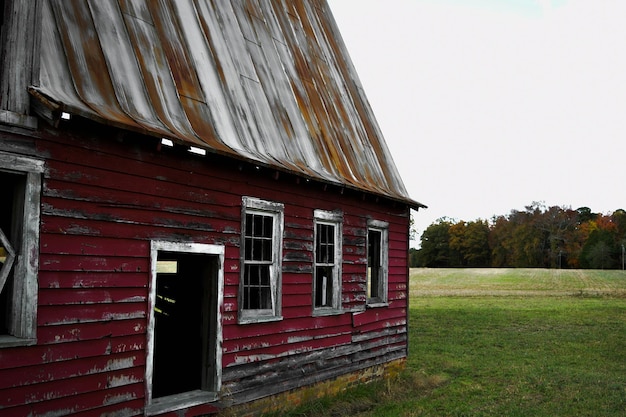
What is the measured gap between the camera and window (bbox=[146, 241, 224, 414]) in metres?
7.78

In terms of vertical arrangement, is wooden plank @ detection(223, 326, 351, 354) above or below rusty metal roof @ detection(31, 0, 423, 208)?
below

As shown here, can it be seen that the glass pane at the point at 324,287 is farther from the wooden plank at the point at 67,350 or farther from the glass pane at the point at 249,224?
the wooden plank at the point at 67,350

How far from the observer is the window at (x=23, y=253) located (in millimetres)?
6094

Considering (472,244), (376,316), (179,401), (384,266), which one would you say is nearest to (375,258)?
(384,266)

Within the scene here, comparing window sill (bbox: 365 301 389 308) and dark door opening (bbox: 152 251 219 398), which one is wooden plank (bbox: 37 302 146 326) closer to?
A: dark door opening (bbox: 152 251 219 398)

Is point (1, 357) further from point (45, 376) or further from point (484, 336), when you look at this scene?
point (484, 336)

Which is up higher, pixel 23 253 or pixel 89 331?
pixel 23 253

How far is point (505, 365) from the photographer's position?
1630 centimetres

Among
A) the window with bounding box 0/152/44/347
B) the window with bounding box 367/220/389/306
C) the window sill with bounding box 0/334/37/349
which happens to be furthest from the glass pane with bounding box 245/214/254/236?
the window with bounding box 367/220/389/306

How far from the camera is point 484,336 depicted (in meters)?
22.4

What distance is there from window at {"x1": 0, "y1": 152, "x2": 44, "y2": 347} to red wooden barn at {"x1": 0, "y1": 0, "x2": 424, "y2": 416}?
0.06 ft

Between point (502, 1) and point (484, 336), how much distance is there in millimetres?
10866

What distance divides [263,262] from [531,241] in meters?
99.3

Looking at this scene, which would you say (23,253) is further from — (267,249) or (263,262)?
(267,249)
